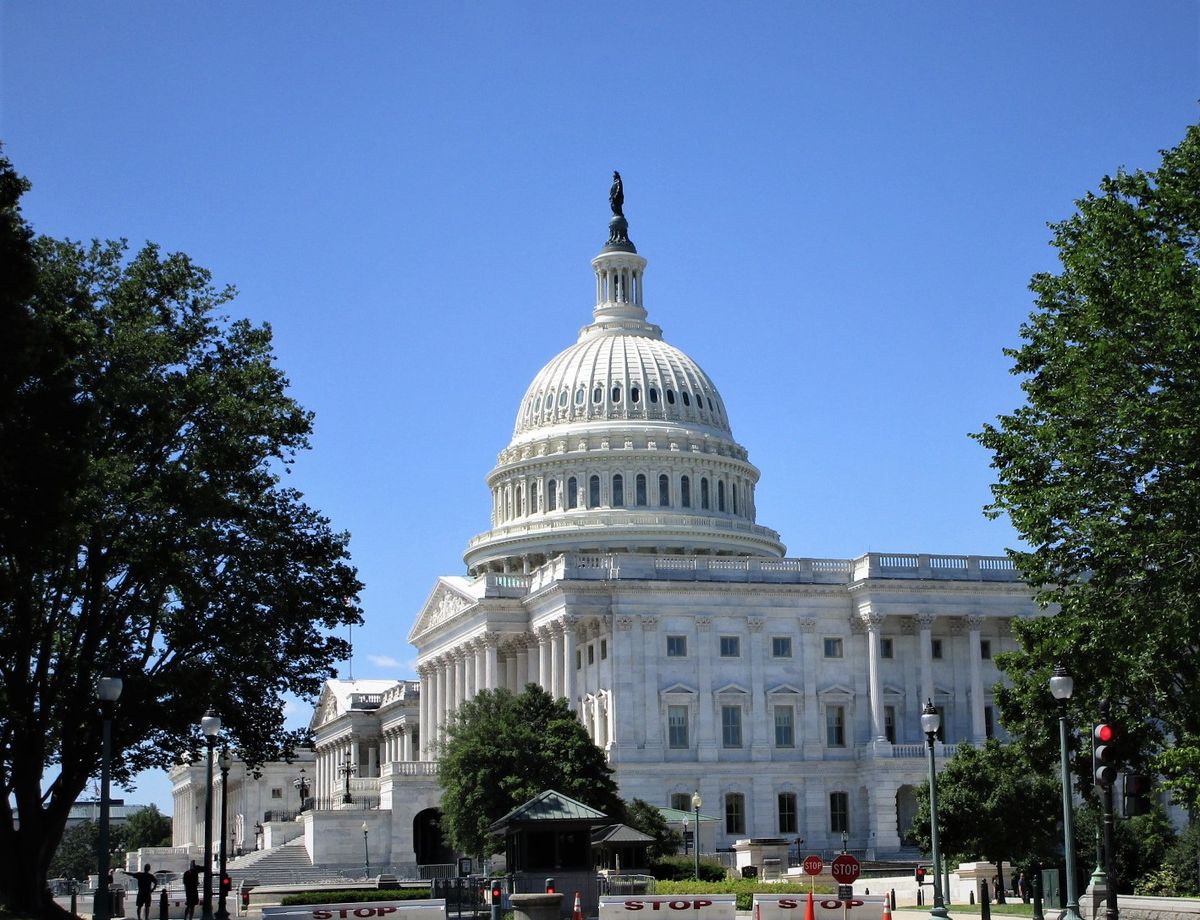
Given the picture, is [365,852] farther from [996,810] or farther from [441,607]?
[996,810]

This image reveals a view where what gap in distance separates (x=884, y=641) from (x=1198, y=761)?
70.1 meters

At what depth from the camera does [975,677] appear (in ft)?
378

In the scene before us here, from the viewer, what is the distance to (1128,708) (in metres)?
52.6

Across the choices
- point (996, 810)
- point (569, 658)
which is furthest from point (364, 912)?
point (569, 658)

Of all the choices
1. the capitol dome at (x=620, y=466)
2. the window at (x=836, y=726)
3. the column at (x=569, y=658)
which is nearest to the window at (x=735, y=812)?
the window at (x=836, y=726)

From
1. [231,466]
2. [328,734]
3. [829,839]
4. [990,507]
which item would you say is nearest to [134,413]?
[231,466]

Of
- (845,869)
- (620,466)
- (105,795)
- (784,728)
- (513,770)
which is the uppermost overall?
(620,466)

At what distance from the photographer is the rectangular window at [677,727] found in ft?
363

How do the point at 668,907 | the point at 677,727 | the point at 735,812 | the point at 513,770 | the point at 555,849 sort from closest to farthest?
1. the point at 668,907
2. the point at 555,849
3. the point at 513,770
4. the point at 735,812
5. the point at 677,727

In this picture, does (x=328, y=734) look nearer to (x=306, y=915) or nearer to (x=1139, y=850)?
(x=1139, y=850)

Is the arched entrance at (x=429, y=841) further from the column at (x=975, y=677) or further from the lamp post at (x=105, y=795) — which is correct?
the lamp post at (x=105, y=795)

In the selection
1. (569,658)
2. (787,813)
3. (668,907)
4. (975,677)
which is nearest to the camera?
(668,907)

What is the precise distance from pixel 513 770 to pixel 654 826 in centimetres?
884

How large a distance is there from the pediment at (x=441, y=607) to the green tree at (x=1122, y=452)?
7671 centimetres
